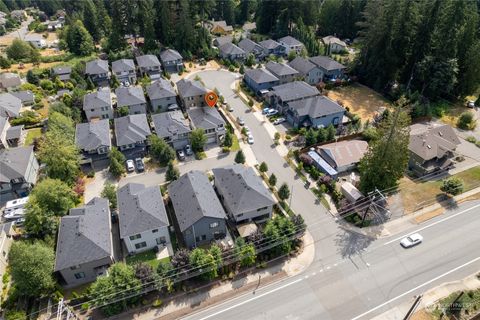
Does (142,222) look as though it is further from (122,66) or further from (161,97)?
(122,66)

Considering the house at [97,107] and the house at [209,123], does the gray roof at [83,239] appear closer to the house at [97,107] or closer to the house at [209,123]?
the house at [209,123]

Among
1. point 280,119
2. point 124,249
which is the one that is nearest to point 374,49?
point 280,119

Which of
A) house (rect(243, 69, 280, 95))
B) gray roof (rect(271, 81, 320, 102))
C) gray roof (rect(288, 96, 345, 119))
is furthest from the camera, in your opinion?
house (rect(243, 69, 280, 95))

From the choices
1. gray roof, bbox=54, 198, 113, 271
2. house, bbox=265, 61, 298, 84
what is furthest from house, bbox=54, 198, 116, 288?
house, bbox=265, 61, 298, 84

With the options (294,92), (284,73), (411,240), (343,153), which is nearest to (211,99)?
(294,92)

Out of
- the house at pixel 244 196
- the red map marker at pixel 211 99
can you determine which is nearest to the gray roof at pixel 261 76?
the red map marker at pixel 211 99

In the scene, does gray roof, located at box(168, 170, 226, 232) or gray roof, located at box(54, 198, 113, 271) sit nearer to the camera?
gray roof, located at box(54, 198, 113, 271)

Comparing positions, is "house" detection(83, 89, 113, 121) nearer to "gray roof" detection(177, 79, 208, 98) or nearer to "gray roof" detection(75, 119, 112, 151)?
"gray roof" detection(75, 119, 112, 151)

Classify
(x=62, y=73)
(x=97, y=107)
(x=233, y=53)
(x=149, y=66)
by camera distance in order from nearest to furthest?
(x=97, y=107) → (x=62, y=73) → (x=149, y=66) → (x=233, y=53)
